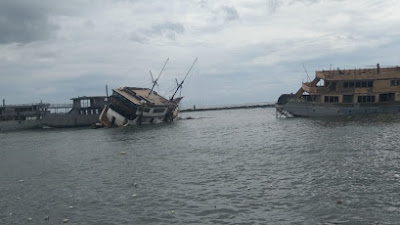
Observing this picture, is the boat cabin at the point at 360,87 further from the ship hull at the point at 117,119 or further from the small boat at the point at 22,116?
the small boat at the point at 22,116

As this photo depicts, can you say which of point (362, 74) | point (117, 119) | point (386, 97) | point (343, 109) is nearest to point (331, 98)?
point (343, 109)

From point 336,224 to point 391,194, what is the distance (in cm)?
477

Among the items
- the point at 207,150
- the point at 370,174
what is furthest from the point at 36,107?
the point at 370,174

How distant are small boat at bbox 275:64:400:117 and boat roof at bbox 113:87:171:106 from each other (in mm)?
31457

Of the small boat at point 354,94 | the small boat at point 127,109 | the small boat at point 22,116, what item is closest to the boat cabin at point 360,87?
the small boat at point 354,94

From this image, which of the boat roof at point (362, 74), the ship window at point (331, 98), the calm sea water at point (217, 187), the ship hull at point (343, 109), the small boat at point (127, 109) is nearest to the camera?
the calm sea water at point (217, 187)

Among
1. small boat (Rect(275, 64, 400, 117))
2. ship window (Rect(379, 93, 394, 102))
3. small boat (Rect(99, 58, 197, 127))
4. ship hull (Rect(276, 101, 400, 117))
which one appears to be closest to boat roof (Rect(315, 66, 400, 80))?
small boat (Rect(275, 64, 400, 117))

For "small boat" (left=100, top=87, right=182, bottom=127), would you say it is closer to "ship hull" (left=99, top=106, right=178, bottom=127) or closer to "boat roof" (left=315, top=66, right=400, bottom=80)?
"ship hull" (left=99, top=106, right=178, bottom=127)

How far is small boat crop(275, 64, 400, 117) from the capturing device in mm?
63344

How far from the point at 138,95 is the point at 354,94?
144 feet

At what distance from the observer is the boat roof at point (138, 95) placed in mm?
69375

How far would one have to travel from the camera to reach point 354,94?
6394 cm

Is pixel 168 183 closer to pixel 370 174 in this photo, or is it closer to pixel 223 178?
pixel 223 178

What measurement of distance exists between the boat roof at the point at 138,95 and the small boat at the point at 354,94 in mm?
31457
